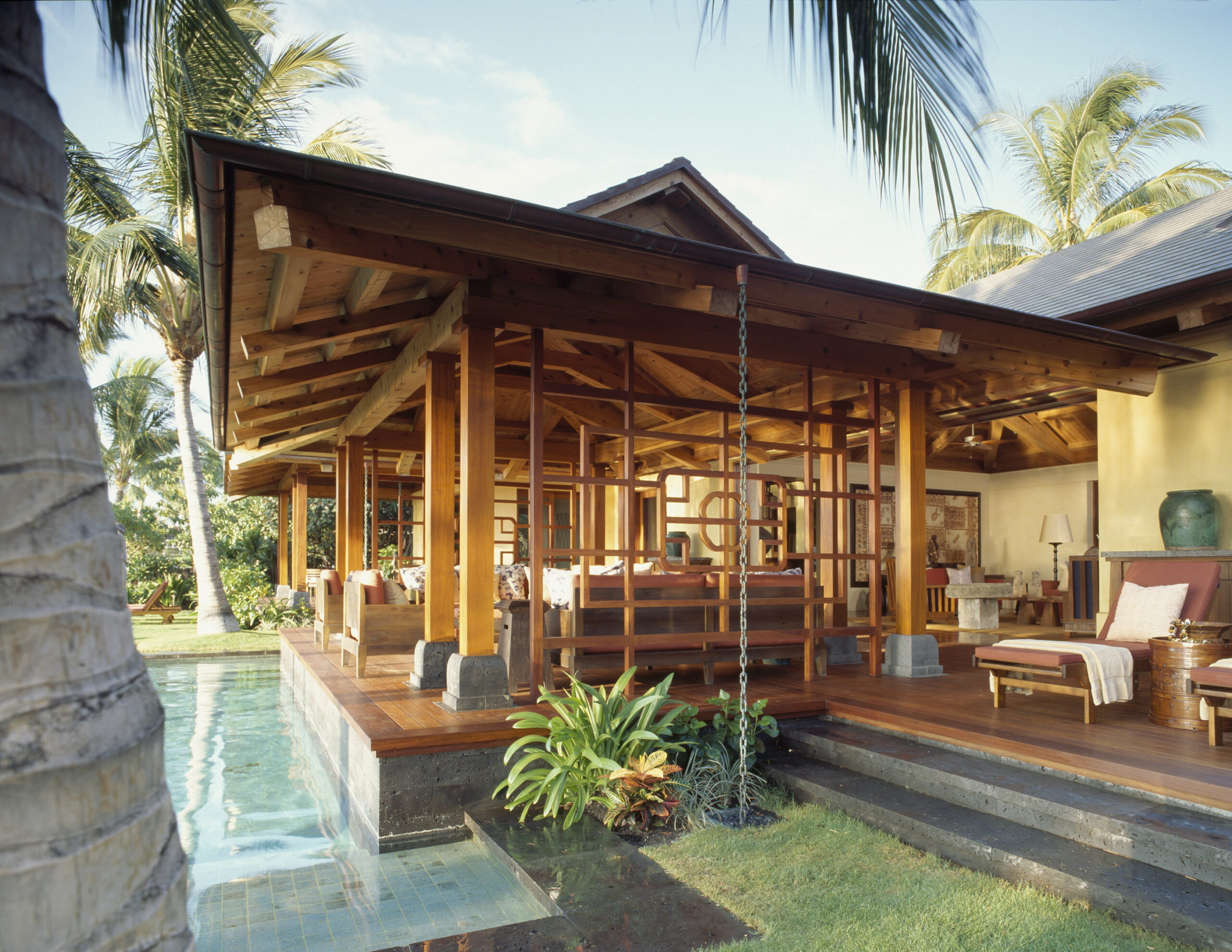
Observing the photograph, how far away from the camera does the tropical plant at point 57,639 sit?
1.06 m

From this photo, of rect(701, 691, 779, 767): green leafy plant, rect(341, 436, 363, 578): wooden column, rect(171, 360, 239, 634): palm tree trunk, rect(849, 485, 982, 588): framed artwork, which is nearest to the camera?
rect(701, 691, 779, 767): green leafy plant

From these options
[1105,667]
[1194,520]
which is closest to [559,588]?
[1105,667]

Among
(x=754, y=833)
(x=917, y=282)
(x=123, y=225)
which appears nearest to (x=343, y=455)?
(x=123, y=225)

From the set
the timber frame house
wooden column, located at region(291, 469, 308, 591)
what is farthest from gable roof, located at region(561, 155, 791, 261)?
wooden column, located at region(291, 469, 308, 591)

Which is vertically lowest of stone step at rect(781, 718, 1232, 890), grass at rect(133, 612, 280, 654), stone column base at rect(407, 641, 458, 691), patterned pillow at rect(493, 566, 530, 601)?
grass at rect(133, 612, 280, 654)

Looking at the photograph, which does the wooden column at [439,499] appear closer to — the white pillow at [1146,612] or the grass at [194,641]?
the white pillow at [1146,612]

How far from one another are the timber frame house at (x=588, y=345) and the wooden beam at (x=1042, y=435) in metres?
4.82

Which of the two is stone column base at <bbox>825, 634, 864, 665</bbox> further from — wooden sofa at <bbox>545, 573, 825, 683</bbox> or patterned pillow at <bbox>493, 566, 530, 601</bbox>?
patterned pillow at <bbox>493, 566, 530, 601</bbox>

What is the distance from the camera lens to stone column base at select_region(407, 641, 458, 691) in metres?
6.10

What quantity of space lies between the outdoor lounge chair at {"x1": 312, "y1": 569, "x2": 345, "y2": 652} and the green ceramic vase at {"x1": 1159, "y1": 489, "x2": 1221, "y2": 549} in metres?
7.63

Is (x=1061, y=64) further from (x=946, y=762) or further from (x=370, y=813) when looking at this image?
(x=370, y=813)

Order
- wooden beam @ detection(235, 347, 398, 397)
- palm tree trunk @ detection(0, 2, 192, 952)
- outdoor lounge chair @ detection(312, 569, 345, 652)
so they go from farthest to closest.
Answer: outdoor lounge chair @ detection(312, 569, 345, 652)
wooden beam @ detection(235, 347, 398, 397)
palm tree trunk @ detection(0, 2, 192, 952)

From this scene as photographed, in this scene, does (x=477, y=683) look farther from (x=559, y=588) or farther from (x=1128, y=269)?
(x=1128, y=269)

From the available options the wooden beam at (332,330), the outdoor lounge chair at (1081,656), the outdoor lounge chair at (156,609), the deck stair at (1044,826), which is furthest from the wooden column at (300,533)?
the outdoor lounge chair at (1081,656)
